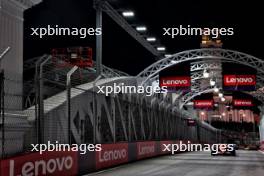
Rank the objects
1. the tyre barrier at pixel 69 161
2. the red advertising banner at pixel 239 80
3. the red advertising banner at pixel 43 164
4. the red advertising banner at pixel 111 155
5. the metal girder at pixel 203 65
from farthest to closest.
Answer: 1. the metal girder at pixel 203 65
2. the red advertising banner at pixel 239 80
3. the red advertising banner at pixel 111 155
4. the tyre barrier at pixel 69 161
5. the red advertising banner at pixel 43 164

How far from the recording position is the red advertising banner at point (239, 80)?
102ft

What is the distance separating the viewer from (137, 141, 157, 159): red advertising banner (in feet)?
80.5

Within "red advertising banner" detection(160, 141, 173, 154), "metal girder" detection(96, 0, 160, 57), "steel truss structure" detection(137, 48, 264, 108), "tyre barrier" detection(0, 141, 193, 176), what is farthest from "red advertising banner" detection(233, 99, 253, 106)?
"tyre barrier" detection(0, 141, 193, 176)

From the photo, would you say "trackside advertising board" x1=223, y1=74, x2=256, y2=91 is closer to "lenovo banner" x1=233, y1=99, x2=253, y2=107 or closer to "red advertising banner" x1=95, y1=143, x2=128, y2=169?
"red advertising banner" x1=95, y1=143, x2=128, y2=169

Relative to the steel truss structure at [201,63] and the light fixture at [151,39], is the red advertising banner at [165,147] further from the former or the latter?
the light fixture at [151,39]

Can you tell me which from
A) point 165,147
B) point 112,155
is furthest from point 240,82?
point 112,155

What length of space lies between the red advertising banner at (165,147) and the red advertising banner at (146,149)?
107 inches

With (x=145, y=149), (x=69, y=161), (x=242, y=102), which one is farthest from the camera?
(x=242, y=102)

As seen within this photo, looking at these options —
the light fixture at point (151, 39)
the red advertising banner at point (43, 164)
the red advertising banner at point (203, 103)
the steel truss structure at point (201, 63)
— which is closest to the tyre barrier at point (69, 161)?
the red advertising banner at point (43, 164)

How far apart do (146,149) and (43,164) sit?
14659 mm

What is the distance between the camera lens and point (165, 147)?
3391cm

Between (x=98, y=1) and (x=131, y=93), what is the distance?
267 inches

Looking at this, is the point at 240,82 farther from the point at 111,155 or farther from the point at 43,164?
the point at 43,164

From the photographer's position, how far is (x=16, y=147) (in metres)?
12.0
